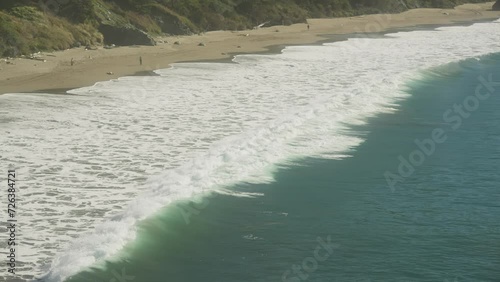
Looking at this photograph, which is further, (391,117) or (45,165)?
(391,117)

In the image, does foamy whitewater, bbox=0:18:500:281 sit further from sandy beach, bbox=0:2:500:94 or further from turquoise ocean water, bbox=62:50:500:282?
sandy beach, bbox=0:2:500:94

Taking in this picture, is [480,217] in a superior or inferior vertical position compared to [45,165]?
inferior

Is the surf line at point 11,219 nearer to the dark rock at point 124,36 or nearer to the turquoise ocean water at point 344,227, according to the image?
the turquoise ocean water at point 344,227

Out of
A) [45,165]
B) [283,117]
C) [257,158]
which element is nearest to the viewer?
[45,165]

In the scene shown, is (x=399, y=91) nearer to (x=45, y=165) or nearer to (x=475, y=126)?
(x=475, y=126)

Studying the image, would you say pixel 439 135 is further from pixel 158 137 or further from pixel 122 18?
pixel 122 18

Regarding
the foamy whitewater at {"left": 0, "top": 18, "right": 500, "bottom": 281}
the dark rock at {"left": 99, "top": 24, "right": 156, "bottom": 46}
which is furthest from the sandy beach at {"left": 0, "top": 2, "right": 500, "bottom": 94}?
the foamy whitewater at {"left": 0, "top": 18, "right": 500, "bottom": 281}

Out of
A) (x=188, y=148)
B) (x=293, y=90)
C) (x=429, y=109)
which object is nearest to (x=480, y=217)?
(x=188, y=148)
